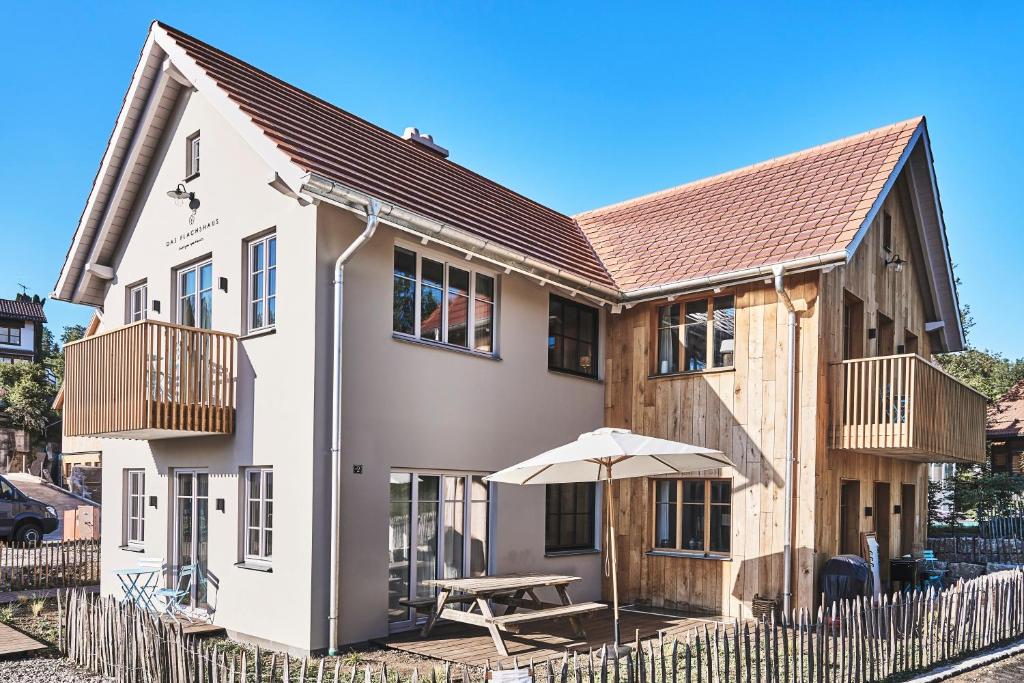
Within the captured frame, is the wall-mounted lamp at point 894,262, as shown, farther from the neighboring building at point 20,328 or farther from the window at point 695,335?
the neighboring building at point 20,328

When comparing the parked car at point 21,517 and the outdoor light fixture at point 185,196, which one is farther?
the parked car at point 21,517

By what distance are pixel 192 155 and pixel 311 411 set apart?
5.30 meters

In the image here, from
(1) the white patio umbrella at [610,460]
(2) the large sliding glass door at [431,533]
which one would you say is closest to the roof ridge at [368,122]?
(2) the large sliding glass door at [431,533]

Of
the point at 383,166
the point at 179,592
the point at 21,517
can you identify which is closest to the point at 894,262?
the point at 383,166

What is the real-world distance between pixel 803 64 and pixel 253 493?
518 inches

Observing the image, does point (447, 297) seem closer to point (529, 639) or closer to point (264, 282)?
point (264, 282)

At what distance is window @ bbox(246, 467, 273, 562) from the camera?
34.3 feet

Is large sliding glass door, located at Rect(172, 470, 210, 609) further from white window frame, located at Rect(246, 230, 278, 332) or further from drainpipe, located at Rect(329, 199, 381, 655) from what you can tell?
drainpipe, located at Rect(329, 199, 381, 655)

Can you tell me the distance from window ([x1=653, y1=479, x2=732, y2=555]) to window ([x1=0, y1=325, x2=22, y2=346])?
5881cm

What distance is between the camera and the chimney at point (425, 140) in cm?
1540

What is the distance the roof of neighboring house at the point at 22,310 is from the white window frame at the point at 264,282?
183 feet

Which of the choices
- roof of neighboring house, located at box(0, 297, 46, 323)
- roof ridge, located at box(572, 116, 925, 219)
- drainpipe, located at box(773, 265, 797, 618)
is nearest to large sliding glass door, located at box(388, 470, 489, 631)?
drainpipe, located at box(773, 265, 797, 618)

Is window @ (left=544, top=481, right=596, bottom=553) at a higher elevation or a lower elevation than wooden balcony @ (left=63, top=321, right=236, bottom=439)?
lower

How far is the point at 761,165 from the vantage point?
15.7 meters
